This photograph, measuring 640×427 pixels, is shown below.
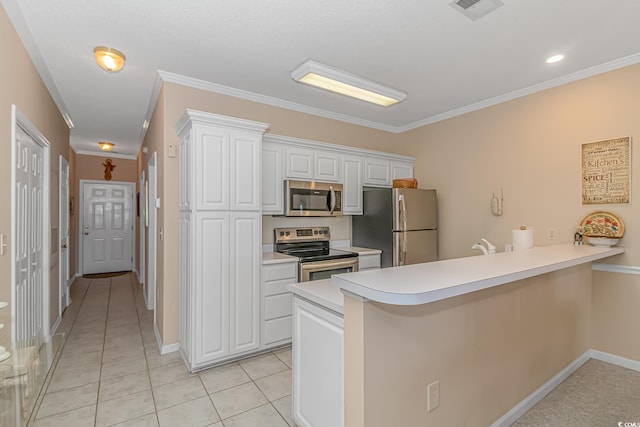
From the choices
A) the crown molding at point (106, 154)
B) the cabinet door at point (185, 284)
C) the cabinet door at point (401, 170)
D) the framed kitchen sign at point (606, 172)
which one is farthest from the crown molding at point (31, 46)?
the framed kitchen sign at point (606, 172)

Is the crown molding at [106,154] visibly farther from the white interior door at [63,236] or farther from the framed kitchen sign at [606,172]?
the framed kitchen sign at [606,172]

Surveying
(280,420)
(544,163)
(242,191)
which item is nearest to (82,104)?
(242,191)

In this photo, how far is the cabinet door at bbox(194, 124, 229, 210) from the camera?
8.76 feet

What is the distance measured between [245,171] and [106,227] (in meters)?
5.85

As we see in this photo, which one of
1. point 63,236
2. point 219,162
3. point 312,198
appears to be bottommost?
point 63,236

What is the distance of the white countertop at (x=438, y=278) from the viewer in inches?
47.4

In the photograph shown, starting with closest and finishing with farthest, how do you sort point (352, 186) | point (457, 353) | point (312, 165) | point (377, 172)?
point (457, 353)
point (312, 165)
point (352, 186)
point (377, 172)

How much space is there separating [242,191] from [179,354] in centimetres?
169

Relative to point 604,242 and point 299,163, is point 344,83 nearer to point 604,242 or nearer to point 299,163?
point 299,163

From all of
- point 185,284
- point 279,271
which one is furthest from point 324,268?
point 185,284

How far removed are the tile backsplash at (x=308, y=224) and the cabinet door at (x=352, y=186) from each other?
311 millimetres

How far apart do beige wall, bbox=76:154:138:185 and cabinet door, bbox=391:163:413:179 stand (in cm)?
606

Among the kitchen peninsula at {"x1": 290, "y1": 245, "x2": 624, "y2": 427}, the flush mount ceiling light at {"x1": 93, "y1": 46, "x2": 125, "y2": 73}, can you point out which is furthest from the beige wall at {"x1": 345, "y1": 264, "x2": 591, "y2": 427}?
the flush mount ceiling light at {"x1": 93, "y1": 46, "x2": 125, "y2": 73}

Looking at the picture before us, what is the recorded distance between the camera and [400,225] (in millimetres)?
3805
